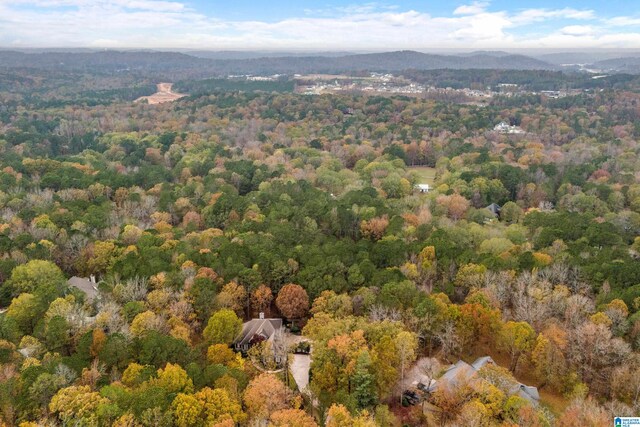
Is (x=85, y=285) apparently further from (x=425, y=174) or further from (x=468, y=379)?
(x=425, y=174)

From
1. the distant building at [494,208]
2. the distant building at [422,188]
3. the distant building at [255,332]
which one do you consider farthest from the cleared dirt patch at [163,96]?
the distant building at [255,332]

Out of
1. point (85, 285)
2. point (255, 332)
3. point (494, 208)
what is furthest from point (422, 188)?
point (85, 285)

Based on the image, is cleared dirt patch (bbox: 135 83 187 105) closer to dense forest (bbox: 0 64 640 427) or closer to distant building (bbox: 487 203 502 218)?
dense forest (bbox: 0 64 640 427)

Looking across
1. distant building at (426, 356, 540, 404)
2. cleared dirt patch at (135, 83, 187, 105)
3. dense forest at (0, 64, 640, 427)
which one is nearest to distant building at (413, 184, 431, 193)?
dense forest at (0, 64, 640, 427)

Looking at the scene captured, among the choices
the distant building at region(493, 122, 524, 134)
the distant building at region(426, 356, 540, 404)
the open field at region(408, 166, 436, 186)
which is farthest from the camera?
the distant building at region(493, 122, 524, 134)

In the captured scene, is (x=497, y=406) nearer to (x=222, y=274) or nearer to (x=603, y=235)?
(x=222, y=274)

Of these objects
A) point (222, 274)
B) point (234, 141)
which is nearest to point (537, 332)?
point (222, 274)
